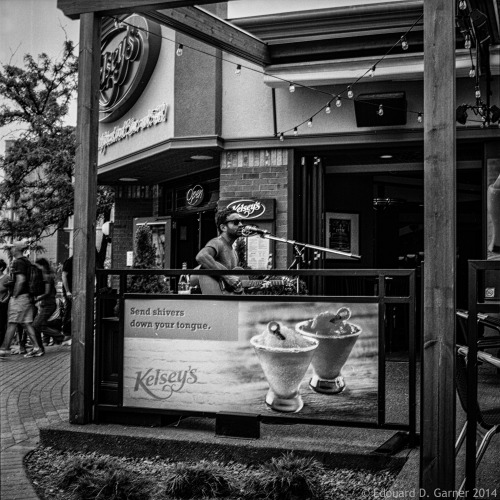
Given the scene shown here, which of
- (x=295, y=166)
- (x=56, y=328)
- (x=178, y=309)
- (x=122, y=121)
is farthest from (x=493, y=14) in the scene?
(x=56, y=328)

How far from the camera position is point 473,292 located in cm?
380

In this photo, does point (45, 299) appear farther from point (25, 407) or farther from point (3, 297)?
point (25, 407)

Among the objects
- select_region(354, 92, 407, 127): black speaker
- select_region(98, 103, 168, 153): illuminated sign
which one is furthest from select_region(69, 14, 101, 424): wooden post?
select_region(98, 103, 168, 153): illuminated sign

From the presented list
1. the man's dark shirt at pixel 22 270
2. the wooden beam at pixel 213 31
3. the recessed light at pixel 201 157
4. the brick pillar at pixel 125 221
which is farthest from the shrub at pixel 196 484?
the brick pillar at pixel 125 221

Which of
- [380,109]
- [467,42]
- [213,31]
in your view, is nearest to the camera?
[467,42]

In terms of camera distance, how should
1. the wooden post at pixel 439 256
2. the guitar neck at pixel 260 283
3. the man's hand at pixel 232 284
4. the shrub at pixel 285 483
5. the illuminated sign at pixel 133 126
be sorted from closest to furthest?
the wooden post at pixel 439 256
the shrub at pixel 285 483
the man's hand at pixel 232 284
the guitar neck at pixel 260 283
the illuminated sign at pixel 133 126

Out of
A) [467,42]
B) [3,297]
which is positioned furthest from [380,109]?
[3,297]

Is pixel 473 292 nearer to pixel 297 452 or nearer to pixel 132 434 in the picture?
pixel 297 452

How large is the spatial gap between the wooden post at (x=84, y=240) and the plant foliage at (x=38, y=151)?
1722cm

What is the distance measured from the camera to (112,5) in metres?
5.25

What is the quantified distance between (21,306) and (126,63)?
4.32m

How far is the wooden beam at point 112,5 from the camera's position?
4.92m

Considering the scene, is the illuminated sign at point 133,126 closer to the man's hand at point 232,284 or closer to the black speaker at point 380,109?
the black speaker at point 380,109

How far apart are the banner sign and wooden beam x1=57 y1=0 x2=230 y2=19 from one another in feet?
6.74
